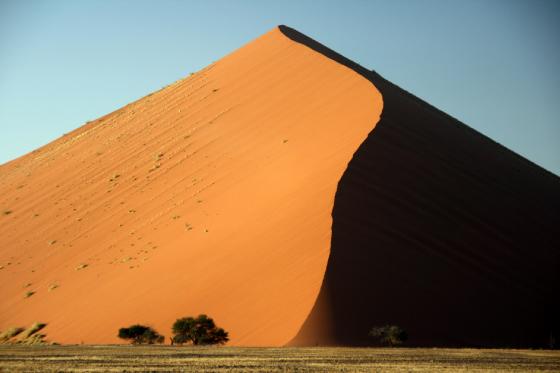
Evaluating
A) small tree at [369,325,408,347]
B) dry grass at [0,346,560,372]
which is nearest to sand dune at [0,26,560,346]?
small tree at [369,325,408,347]

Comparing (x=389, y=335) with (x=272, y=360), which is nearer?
(x=272, y=360)

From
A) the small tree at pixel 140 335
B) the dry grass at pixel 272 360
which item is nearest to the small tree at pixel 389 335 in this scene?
the dry grass at pixel 272 360

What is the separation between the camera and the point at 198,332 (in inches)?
835

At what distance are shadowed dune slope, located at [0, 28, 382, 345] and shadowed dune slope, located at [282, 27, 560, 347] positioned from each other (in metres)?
0.63

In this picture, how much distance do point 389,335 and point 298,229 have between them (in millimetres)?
4710

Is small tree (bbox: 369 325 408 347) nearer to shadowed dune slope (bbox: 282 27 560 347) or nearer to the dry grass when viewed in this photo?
shadowed dune slope (bbox: 282 27 560 347)

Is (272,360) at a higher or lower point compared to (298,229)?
lower

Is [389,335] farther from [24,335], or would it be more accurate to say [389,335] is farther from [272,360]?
[24,335]

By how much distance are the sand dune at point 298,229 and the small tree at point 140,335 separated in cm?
44

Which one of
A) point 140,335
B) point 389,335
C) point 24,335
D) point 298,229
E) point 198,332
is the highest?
point 298,229

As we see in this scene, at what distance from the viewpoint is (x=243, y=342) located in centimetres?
2100

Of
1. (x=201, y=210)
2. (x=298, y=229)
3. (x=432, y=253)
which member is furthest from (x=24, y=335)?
(x=432, y=253)

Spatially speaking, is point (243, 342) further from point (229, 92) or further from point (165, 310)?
point (229, 92)

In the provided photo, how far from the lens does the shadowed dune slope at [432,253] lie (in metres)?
21.6
